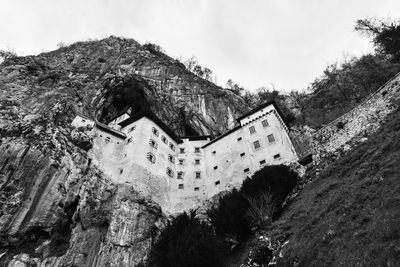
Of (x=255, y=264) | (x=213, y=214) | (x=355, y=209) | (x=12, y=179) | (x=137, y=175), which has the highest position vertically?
(x=137, y=175)

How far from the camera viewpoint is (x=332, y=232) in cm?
1102

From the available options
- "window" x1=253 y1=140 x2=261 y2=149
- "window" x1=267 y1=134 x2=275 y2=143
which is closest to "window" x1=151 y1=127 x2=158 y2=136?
"window" x1=253 y1=140 x2=261 y2=149

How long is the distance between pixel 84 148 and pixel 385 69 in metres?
39.4

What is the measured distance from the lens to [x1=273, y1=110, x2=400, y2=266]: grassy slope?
833 cm

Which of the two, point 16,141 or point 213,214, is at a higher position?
point 16,141

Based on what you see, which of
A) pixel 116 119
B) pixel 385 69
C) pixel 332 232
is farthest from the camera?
pixel 116 119

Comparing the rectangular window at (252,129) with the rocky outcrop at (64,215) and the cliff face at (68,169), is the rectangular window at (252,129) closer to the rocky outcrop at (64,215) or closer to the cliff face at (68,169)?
the cliff face at (68,169)

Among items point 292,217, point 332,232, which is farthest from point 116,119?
point 332,232

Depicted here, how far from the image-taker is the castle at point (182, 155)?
1218 inches

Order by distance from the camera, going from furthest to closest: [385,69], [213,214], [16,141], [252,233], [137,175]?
[385,69], [137,175], [16,141], [213,214], [252,233]

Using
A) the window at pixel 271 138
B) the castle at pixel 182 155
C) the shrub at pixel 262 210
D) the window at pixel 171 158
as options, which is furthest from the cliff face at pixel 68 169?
the window at pixel 271 138

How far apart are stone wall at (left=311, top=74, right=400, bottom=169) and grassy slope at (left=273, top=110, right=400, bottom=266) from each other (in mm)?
1776

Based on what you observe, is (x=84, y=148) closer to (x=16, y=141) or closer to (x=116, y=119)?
(x=16, y=141)

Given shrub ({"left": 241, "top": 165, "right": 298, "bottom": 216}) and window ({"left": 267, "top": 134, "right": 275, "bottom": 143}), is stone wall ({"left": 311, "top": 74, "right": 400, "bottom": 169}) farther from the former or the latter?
window ({"left": 267, "top": 134, "right": 275, "bottom": 143})
